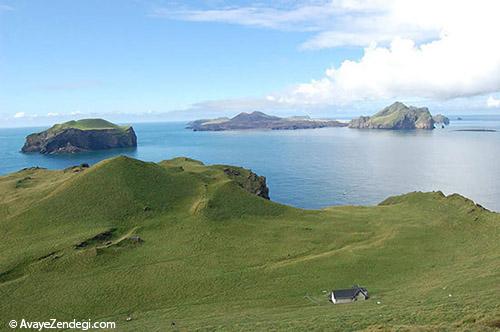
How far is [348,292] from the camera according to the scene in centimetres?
5088

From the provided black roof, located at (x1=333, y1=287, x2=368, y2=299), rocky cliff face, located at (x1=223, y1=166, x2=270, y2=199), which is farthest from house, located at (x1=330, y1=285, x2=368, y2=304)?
rocky cliff face, located at (x1=223, y1=166, x2=270, y2=199)

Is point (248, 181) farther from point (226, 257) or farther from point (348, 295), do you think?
point (348, 295)

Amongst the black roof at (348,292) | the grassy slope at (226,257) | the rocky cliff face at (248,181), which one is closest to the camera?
the grassy slope at (226,257)

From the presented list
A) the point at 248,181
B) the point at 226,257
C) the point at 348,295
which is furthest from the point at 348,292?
the point at 248,181

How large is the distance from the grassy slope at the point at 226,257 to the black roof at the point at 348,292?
2.11 m

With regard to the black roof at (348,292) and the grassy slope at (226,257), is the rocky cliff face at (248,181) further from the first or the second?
the black roof at (348,292)

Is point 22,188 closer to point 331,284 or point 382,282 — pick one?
point 331,284

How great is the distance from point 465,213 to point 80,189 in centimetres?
8507

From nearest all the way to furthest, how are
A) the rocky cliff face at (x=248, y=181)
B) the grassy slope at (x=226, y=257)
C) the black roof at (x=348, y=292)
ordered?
the grassy slope at (x=226, y=257) → the black roof at (x=348, y=292) → the rocky cliff face at (x=248, y=181)

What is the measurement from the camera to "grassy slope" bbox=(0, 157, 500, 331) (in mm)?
43906

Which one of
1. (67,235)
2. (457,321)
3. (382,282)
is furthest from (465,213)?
(67,235)

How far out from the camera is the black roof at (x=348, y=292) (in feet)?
164

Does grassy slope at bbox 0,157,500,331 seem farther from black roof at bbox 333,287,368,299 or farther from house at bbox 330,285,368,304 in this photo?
black roof at bbox 333,287,368,299

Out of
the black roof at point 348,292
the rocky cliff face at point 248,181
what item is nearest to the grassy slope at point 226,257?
the black roof at point 348,292
